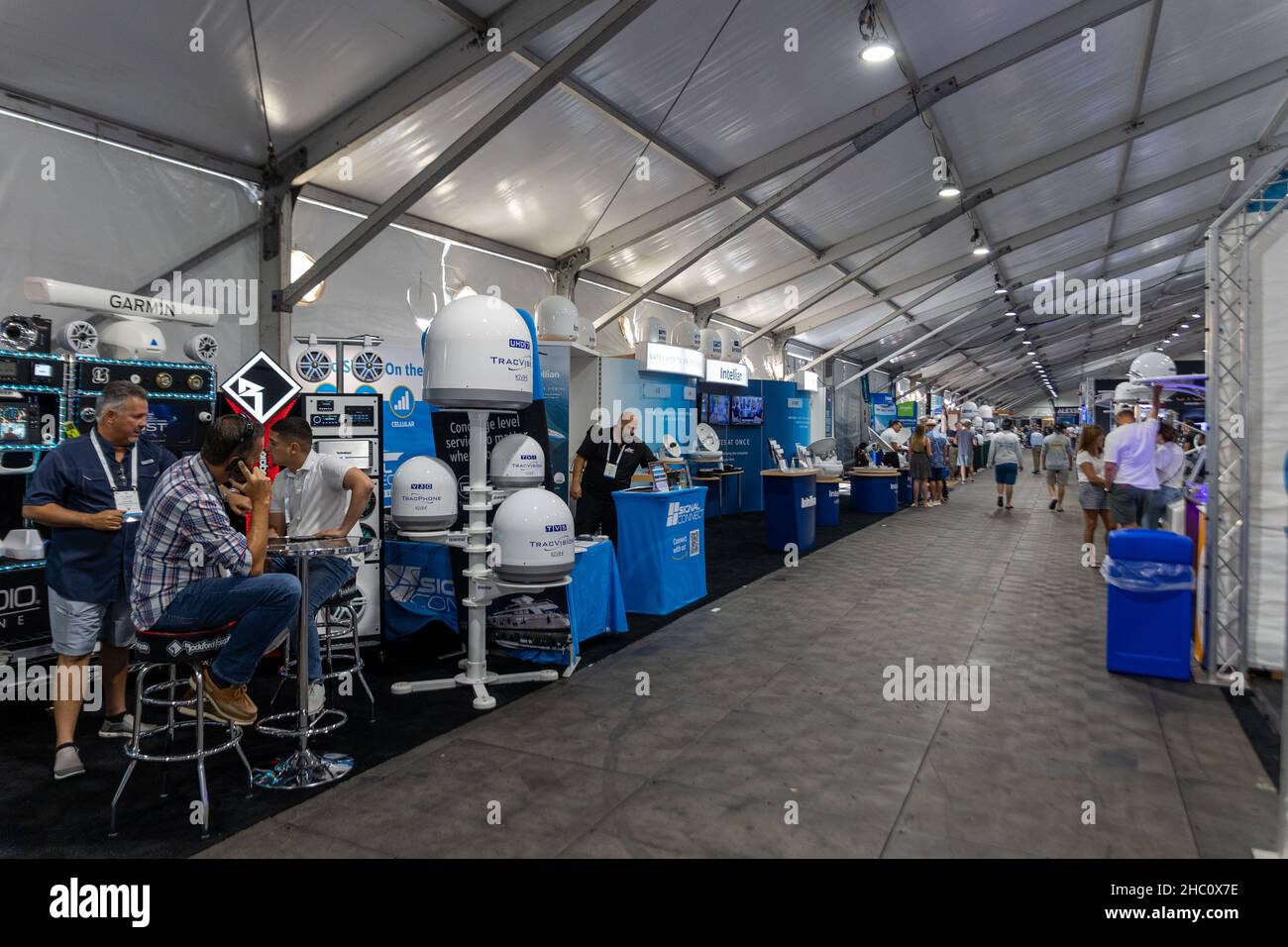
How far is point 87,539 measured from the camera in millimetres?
3109

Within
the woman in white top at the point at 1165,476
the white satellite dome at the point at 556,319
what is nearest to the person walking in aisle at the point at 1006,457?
the woman in white top at the point at 1165,476

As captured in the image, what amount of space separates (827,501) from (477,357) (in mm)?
7917

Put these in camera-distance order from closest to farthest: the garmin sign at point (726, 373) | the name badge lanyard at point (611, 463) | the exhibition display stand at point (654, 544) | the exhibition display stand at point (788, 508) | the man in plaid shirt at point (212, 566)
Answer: the man in plaid shirt at point (212, 566)
the exhibition display stand at point (654, 544)
the name badge lanyard at point (611, 463)
the exhibition display stand at point (788, 508)
the garmin sign at point (726, 373)

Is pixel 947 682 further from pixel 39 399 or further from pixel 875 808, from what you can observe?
pixel 39 399

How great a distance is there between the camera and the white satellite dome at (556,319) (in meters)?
7.72

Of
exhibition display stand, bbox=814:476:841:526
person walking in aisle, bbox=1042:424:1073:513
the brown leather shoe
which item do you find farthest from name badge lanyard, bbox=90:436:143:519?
person walking in aisle, bbox=1042:424:1073:513

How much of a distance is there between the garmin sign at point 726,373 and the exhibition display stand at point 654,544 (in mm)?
5870

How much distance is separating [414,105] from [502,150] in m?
1.33

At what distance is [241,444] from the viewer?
2.82 m

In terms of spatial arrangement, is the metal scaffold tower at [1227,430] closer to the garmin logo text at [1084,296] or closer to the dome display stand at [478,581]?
the dome display stand at [478,581]

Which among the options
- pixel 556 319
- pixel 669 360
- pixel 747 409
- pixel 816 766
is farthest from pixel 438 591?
pixel 747 409

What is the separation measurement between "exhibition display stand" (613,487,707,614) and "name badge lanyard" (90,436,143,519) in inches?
115

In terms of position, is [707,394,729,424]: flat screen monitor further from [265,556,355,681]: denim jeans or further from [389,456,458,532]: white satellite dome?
[265,556,355,681]: denim jeans

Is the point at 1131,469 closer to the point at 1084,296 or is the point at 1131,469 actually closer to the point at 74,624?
the point at 74,624
